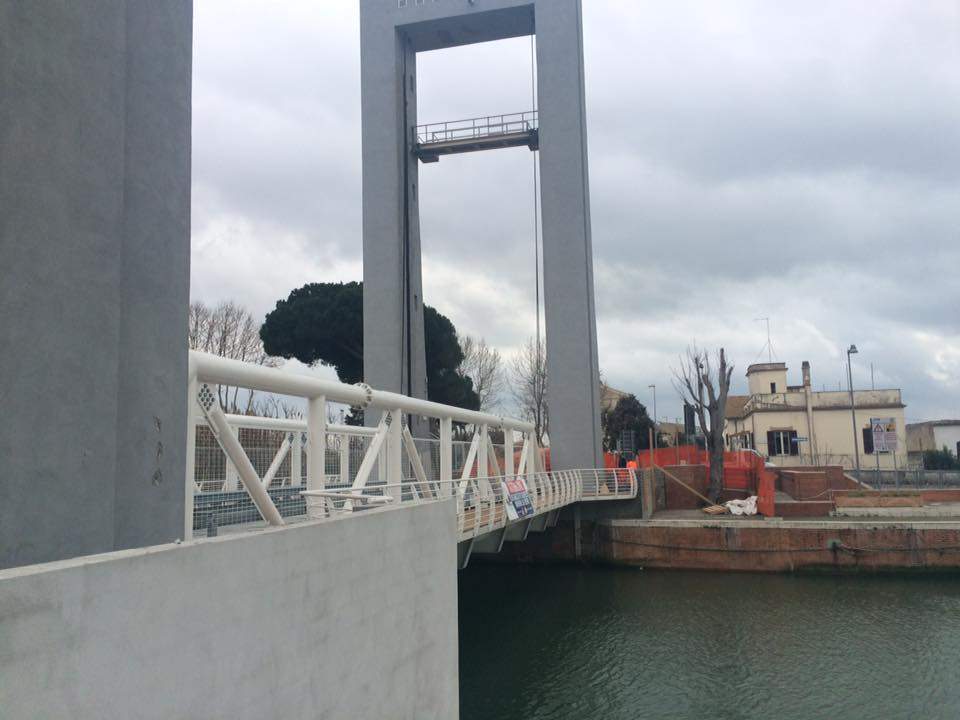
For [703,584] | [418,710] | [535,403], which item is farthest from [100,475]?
[535,403]

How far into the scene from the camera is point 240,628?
4594mm

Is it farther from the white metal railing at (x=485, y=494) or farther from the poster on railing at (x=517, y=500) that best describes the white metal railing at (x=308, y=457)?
the poster on railing at (x=517, y=500)

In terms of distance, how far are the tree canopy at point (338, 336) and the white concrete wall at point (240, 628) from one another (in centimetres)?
2701

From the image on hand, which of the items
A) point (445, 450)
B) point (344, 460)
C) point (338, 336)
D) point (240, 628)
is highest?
point (338, 336)

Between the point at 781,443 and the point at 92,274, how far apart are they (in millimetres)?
51939

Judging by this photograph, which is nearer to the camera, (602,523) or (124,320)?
(124,320)

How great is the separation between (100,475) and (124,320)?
3.43 feet

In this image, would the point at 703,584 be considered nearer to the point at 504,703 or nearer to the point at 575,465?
the point at 575,465

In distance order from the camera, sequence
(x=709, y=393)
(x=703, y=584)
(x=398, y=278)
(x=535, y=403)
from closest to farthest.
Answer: (x=703, y=584) → (x=398, y=278) → (x=709, y=393) → (x=535, y=403)

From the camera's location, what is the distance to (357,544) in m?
6.18

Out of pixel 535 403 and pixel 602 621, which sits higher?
pixel 535 403

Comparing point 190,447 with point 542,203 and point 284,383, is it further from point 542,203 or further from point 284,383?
point 542,203


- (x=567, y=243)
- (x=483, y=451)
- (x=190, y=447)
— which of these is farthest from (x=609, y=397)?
(x=190, y=447)

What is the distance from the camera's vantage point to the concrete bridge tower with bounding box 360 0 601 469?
28.7 metres
